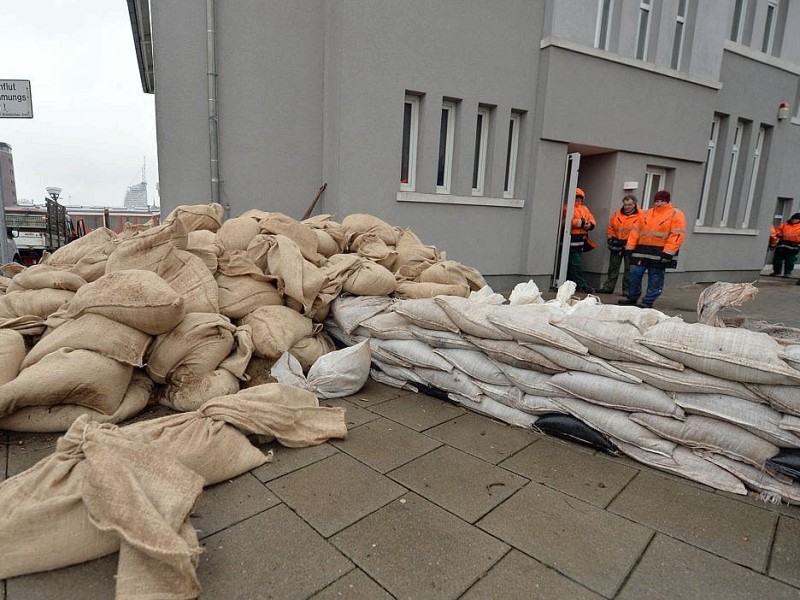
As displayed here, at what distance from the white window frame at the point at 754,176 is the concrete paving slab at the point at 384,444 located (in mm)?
12256

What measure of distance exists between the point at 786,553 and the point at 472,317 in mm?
1701

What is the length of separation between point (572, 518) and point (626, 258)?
720 centimetres

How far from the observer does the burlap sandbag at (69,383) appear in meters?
2.12

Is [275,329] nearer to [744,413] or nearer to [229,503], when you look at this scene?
[229,503]

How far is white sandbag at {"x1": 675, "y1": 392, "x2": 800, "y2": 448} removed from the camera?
6.22 feet

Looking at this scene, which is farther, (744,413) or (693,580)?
(744,413)

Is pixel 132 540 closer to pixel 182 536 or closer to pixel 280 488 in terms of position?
pixel 182 536

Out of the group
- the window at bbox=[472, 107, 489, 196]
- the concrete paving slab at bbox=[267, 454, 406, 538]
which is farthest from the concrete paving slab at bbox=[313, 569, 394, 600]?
the window at bbox=[472, 107, 489, 196]

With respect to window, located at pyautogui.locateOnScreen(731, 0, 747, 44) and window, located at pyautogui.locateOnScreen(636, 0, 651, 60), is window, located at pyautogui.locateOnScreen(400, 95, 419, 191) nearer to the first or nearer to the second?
window, located at pyautogui.locateOnScreen(636, 0, 651, 60)

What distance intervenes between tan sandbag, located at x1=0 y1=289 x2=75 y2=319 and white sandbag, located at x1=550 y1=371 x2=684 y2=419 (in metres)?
3.13

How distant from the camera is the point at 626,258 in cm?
795

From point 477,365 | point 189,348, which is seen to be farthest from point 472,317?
point 189,348

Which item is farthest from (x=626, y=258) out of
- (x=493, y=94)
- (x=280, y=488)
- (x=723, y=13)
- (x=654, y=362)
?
(x=280, y=488)

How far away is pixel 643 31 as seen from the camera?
8.29m
